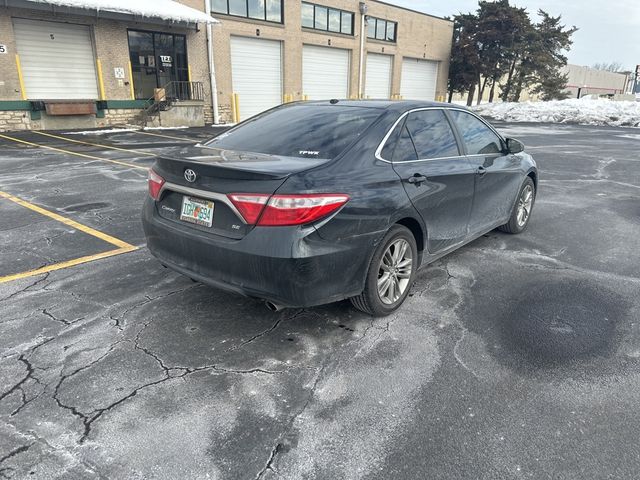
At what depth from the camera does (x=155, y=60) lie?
68.7ft

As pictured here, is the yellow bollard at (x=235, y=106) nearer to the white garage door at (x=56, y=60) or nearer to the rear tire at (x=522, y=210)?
the white garage door at (x=56, y=60)

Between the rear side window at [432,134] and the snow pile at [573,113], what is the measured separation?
28245 millimetres

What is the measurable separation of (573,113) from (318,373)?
3201cm

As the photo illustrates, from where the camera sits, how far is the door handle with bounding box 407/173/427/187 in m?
3.53

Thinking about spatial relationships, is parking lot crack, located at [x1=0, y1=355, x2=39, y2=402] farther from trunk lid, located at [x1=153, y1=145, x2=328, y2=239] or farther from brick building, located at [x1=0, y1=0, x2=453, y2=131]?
brick building, located at [x1=0, y1=0, x2=453, y2=131]

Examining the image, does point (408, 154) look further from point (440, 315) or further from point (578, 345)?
point (578, 345)

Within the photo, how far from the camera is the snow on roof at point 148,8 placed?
16.9 meters

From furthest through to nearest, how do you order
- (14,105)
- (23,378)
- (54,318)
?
(14,105) < (54,318) < (23,378)

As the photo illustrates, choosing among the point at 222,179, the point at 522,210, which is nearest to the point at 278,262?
the point at 222,179

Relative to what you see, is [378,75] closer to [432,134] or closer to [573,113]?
[573,113]

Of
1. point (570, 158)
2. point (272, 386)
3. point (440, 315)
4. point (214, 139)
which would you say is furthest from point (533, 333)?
point (570, 158)

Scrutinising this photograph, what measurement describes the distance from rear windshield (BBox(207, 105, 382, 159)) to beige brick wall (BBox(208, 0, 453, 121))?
Result: 20268 millimetres

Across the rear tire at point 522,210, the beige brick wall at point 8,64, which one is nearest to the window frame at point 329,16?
A: the beige brick wall at point 8,64

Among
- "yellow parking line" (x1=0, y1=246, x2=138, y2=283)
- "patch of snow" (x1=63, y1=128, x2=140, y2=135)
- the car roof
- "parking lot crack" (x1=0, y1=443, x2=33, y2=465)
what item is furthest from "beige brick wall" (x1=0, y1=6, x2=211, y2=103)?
"parking lot crack" (x1=0, y1=443, x2=33, y2=465)
